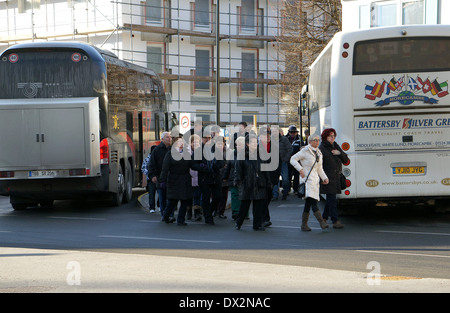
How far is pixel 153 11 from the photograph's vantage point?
4728 cm

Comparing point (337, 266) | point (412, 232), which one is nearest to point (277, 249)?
point (337, 266)

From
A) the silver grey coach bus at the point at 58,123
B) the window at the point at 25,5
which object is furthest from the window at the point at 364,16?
the window at the point at 25,5

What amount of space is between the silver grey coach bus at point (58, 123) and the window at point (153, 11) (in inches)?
1067

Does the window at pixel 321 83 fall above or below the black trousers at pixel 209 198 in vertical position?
above

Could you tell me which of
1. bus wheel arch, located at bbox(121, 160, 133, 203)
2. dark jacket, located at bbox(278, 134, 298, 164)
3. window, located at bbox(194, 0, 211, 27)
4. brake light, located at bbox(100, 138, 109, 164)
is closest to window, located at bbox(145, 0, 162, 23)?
window, located at bbox(194, 0, 211, 27)

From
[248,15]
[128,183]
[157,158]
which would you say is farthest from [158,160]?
[248,15]

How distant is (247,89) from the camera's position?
51.5 m

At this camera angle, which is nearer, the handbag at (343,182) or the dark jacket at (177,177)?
the handbag at (343,182)

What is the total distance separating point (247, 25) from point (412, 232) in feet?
125

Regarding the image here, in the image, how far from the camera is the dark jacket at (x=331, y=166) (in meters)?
14.7

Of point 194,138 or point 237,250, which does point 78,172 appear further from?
point 237,250

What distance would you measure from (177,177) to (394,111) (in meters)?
4.35

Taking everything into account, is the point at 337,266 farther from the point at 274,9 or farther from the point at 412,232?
the point at 274,9

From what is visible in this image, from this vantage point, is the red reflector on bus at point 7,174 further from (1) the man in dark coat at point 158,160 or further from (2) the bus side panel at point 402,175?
(2) the bus side panel at point 402,175
